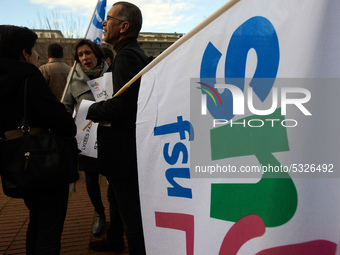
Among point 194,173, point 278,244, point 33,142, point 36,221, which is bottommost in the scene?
point 36,221

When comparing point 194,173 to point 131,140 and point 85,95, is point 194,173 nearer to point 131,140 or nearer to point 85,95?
point 131,140

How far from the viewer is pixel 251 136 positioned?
1.15 m

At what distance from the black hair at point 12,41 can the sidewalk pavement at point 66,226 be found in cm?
171

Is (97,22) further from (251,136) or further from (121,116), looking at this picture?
(251,136)

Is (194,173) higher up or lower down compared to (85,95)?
lower down

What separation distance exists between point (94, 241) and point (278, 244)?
2.07m

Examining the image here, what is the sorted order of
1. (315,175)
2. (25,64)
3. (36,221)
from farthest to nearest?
(36,221)
(25,64)
(315,175)

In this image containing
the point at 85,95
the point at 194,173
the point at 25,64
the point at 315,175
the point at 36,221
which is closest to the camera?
the point at 315,175

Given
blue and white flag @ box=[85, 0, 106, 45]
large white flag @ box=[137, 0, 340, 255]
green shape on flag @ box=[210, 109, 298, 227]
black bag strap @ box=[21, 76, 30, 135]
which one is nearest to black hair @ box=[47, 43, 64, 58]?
blue and white flag @ box=[85, 0, 106, 45]

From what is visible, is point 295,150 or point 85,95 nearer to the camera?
point 295,150

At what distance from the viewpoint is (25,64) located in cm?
Result: 176

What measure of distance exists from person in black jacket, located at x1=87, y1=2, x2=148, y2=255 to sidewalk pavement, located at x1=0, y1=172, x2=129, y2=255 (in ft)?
2.82

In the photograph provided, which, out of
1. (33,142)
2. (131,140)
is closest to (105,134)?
(131,140)
